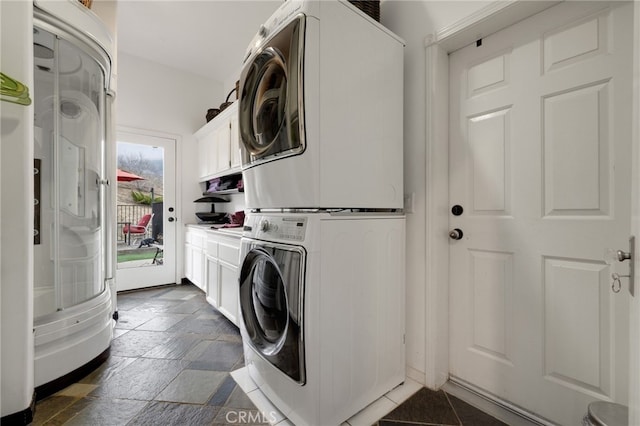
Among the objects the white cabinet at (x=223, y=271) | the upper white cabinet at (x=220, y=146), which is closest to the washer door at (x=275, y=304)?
the white cabinet at (x=223, y=271)

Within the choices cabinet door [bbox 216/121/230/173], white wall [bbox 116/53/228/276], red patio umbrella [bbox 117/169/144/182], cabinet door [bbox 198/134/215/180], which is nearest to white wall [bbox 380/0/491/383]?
cabinet door [bbox 216/121/230/173]

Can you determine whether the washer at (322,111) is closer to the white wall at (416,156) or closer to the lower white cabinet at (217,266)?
the white wall at (416,156)

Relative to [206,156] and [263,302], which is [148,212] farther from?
[263,302]

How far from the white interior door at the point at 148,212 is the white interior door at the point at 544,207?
368 cm

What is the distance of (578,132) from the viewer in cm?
119

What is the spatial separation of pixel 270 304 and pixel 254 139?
36.1 inches

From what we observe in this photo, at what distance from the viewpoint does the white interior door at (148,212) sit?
137 inches

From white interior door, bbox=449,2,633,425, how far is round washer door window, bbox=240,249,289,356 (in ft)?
3.55

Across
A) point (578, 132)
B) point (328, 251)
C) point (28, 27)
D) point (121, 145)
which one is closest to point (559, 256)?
point (578, 132)

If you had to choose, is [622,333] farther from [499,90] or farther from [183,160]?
[183,160]

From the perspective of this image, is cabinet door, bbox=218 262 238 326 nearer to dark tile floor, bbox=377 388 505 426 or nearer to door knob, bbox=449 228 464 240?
dark tile floor, bbox=377 388 505 426

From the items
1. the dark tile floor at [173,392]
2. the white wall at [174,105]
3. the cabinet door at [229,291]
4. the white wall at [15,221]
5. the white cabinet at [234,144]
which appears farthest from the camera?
the white wall at [174,105]

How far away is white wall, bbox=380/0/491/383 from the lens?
1.60 meters

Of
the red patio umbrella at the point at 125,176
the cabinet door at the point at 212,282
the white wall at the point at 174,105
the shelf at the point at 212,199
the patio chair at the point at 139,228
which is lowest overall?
the cabinet door at the point at 212,282
